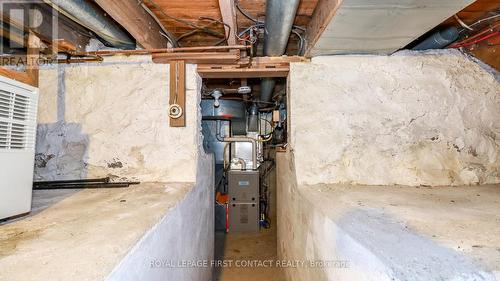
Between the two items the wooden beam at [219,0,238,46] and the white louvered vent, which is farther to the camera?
the wooden beam at [219,0,238,46]

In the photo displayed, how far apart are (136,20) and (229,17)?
1.76 ft

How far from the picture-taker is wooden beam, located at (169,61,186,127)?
5.63 ft

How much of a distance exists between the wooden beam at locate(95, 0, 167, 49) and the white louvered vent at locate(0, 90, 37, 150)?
58 cm

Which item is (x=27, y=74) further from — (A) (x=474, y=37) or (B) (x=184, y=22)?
(A) (x=474, y=37)

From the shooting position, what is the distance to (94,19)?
132 cm

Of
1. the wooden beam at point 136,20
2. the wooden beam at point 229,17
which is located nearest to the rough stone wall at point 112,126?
the wooden beam at point 136,20

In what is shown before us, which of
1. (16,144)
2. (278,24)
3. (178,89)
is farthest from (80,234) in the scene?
(278,24)

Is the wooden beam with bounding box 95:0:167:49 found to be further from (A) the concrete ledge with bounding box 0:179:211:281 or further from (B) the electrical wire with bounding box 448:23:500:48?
(B) the electrical wire with bounding box 448:23:500:48

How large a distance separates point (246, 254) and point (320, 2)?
8.34ft

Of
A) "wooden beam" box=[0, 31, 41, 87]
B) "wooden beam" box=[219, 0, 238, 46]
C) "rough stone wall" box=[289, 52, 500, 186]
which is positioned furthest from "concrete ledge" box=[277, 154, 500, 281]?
"wooden beam" box=[0, 31, 41, 87]

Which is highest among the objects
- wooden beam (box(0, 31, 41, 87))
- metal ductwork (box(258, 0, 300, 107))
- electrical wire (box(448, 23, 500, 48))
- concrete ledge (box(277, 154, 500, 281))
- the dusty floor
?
electrical wire (box(448, 23, 500, 48))

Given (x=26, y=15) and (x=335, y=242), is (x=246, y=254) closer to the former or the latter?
(x=335, y=242)

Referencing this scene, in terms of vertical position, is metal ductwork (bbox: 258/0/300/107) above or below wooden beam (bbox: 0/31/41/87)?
above

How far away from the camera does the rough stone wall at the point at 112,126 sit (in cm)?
170
